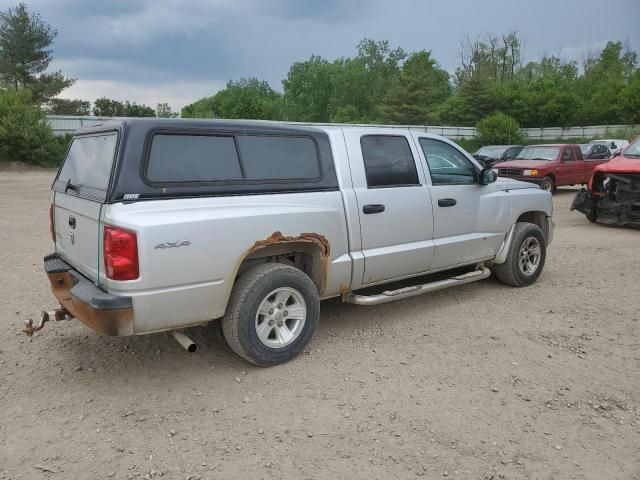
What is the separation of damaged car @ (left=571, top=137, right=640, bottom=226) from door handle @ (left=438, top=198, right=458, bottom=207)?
6453mm

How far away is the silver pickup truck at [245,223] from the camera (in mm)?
3402

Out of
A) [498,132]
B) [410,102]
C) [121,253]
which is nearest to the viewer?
[121,253]

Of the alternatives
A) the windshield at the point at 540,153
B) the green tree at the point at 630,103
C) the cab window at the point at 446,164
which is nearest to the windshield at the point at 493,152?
the windshield at the point at 540,153

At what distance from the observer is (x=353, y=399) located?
3650mm

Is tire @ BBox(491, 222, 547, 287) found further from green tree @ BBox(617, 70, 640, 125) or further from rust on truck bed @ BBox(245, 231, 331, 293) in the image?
green tree @ BBox(617, 70, 640, 125)

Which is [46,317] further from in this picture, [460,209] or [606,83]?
[606,83]

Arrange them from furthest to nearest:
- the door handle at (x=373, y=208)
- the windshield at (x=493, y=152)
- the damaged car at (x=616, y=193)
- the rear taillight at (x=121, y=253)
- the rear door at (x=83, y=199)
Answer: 1. the windshield at (x=493, y=152)
2. the damaged car at (x=616, y=193)
3. the door handle at (x=373, y=208)
4. the rear door at (x=83, y=199)
5. the rear taillight at (x=121, y=253)

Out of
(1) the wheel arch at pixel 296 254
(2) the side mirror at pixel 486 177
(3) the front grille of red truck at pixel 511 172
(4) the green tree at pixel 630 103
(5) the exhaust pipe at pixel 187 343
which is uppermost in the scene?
(4) the green tree at pixel 630 103

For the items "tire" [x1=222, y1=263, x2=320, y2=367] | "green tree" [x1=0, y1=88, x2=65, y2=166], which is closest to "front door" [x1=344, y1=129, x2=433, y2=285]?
"tire" [x1=222, y1=263, x2=320, y2=367]

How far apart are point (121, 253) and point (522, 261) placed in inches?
181

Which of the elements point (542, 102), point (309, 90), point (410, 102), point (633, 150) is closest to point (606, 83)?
point (542, 102)

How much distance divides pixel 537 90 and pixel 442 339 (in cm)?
5391

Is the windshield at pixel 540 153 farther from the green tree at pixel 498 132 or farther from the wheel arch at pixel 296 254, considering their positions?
the green tree at pixel 498 132

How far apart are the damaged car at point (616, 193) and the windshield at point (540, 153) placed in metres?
5.35
